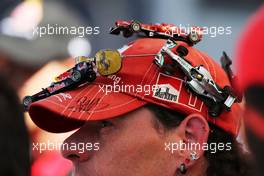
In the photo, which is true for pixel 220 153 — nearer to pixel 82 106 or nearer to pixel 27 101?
pixel 82 106

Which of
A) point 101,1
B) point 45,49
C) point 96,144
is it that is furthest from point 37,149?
point 101,1

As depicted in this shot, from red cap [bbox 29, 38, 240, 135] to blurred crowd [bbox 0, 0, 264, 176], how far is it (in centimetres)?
6

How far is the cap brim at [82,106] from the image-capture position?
990 millimetres

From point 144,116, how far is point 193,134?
0.09 m

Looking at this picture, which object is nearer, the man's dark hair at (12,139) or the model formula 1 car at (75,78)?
the man's dark hair at (12,139)

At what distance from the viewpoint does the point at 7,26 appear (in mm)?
1682

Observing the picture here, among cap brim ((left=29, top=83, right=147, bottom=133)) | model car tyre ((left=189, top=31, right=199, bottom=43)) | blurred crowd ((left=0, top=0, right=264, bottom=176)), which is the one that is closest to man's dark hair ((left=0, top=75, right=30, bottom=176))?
blurred crowd ((left=0, top=0, right=264, bottom=176))

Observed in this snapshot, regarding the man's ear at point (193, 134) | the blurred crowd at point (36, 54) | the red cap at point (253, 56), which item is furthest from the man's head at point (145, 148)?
the red cap at point (253, 56)

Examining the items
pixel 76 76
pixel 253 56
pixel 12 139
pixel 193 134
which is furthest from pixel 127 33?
pixel 253 56

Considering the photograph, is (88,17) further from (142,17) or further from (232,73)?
(232,73)

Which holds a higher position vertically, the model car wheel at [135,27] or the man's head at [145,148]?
the model car wheel at [135,27]

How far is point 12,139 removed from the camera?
0.82 meters

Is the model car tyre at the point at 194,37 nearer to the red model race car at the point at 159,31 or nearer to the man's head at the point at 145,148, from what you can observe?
the red model race car at the point at 159,31

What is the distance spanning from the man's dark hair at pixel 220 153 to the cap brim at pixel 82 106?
4 centimetres
